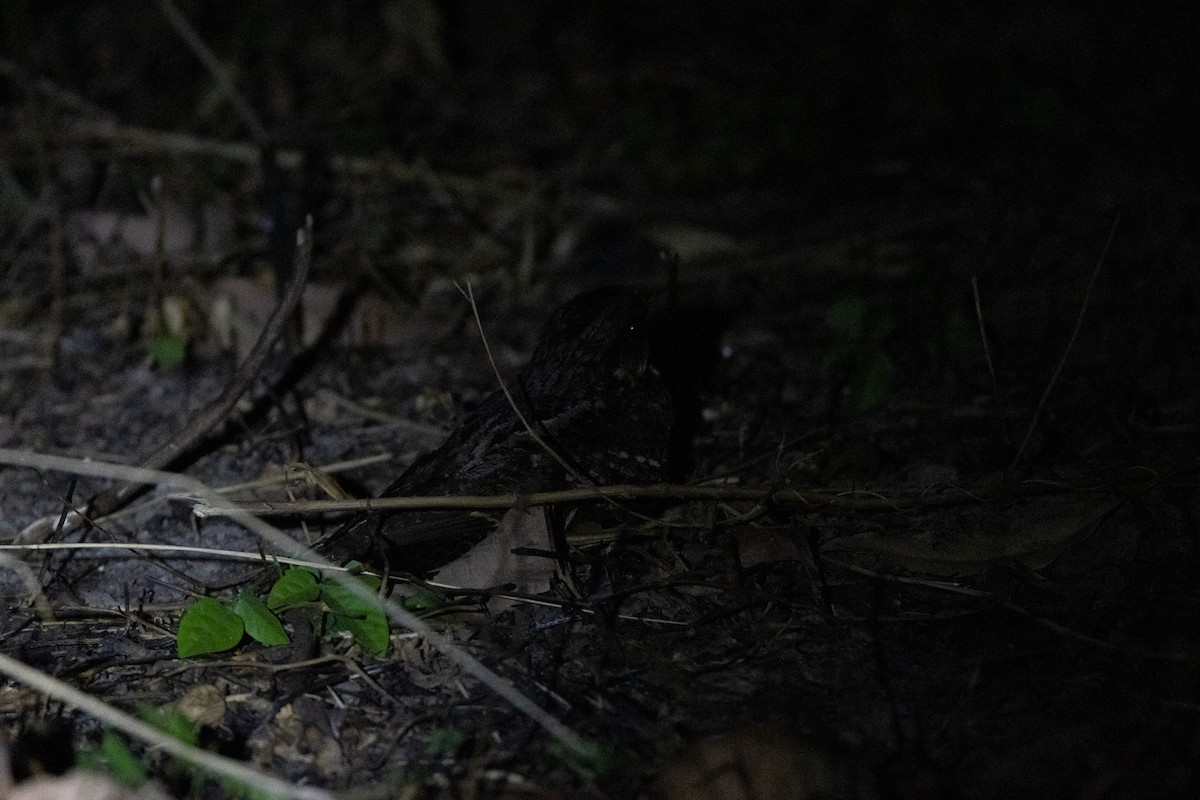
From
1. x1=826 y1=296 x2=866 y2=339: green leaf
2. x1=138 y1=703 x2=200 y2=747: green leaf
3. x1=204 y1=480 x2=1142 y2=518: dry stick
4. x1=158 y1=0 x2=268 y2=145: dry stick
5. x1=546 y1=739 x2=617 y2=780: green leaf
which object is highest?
x1=158 y1=0 x2=268 y2=145: dry stick

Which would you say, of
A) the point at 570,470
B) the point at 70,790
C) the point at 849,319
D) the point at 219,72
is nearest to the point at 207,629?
the point at 70,790

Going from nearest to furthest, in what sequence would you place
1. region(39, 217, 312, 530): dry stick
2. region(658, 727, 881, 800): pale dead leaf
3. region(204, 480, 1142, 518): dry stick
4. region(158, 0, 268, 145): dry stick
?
region(658, 727, 881, 800): pale dead leaf
region(204, 480, 1142, 518): dry stick
region(39, 217, 312, 530): dry stick
region(158, 0, 268, 145): dry stick

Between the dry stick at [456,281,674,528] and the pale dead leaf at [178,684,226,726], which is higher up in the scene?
the dry stick at [456,281,674,528]

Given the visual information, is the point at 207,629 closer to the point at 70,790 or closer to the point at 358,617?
the point at 358,617

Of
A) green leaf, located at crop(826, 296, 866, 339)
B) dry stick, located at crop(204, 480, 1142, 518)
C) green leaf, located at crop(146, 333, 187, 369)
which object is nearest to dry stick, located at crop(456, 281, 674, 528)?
dry stick, located at crop(204, 480, 1142, 518)

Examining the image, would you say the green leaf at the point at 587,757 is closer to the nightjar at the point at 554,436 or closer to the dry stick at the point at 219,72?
the nightjar at the point at 554,436

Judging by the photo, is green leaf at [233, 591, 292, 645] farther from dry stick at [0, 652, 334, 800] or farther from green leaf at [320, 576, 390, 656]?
dry stick at [0, 652, 334, 800]

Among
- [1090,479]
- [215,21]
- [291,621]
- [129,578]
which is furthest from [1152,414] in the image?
[215,21]
